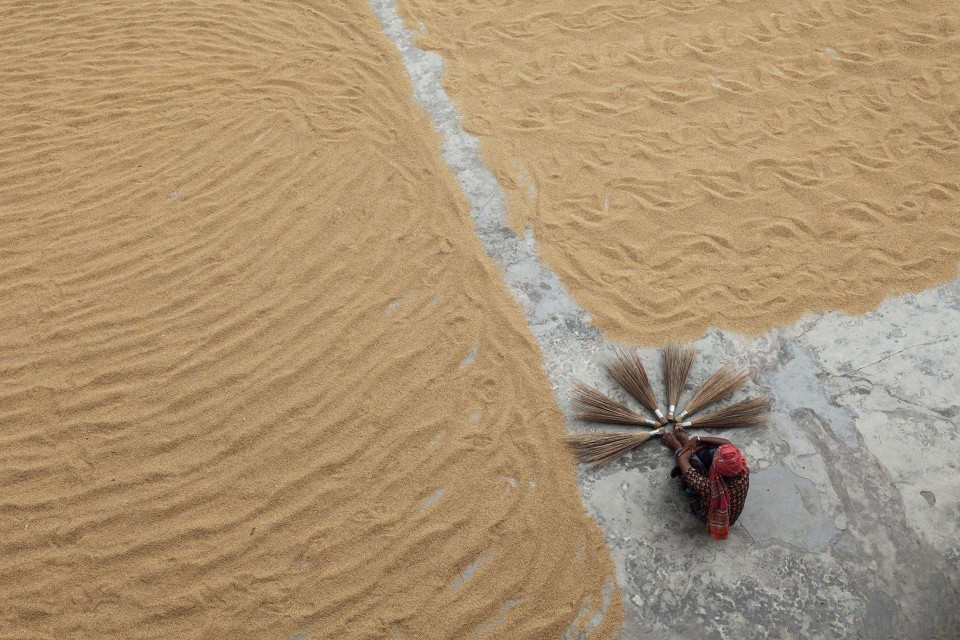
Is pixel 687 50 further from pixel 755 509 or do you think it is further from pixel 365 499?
pixel 365 499

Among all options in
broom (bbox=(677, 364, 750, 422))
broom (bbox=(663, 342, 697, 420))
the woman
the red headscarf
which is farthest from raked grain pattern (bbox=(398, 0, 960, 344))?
the red headscarf

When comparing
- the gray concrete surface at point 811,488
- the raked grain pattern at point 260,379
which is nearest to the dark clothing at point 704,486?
the gray concrete surface at point 811,488

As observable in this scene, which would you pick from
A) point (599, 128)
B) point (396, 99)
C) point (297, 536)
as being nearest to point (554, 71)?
point (599, 128)

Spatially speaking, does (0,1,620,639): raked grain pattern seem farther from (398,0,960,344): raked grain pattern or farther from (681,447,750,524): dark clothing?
(398,0,960,344): raked grain pattern

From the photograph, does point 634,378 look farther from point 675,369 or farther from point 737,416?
point 737,416

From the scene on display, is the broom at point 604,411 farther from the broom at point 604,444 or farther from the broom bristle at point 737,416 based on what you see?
the broom bristle at point 737,416
